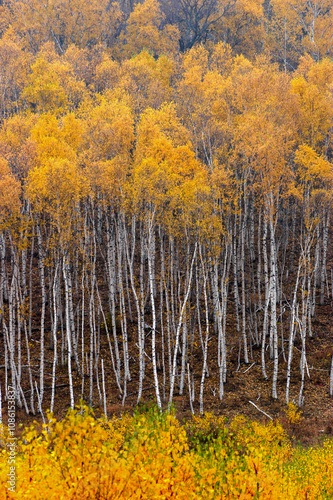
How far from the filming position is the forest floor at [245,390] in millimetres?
14164

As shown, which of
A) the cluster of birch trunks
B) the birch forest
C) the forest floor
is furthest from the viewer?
the birch forest

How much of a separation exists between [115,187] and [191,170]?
370 centimetres

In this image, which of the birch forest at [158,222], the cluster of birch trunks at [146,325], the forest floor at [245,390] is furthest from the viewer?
the birch forest at [158,222]

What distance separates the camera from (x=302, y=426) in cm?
1332

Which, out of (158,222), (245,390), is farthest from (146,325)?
(245,390)

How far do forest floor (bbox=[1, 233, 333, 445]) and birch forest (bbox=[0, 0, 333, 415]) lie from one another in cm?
13

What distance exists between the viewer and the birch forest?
15.3 m

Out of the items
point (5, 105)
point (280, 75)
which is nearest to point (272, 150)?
point (280, 75)

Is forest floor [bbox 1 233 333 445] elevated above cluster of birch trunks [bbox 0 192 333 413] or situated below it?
below

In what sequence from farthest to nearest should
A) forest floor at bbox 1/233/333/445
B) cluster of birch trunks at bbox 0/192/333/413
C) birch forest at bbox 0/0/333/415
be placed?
birch forest at bbox 0/0/333/415 < cluster of birch trunks at bbox 0/192/333/413 < forest floor at bbox 1/233/333/445

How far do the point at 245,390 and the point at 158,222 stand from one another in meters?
8.84

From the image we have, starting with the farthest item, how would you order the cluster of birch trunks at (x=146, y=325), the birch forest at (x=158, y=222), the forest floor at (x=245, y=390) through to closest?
the birch forest at (x=158, y=222), the cluster of birch trunks at (x=146, y=325), the forest floor at (x=245, y=390)

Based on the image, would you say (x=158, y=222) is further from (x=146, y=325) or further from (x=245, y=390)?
(x=245, y=390)

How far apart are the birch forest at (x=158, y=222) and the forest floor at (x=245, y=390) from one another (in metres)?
0.13
